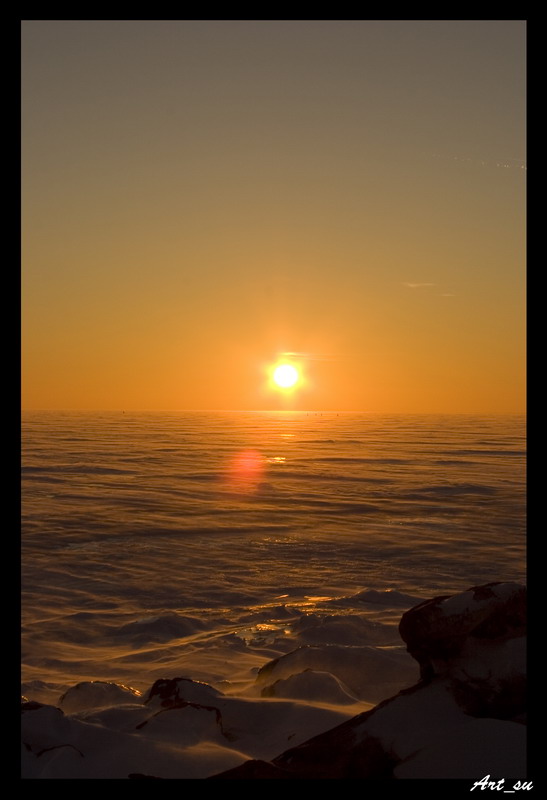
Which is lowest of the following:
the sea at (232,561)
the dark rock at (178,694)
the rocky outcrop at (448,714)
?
the sea at (232,561)

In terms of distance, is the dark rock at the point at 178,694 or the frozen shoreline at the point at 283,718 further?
the dark rock at the point at 178,694

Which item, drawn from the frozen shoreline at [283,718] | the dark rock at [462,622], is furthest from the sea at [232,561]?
the dark rock at [462,622]

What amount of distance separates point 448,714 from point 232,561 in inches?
241

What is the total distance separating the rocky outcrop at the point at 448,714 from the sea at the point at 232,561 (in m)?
0.81

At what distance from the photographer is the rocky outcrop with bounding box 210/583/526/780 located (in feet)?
9.30

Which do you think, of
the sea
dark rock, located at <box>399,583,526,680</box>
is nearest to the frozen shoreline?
dark rock, located at <box>399,583,526,680</box>

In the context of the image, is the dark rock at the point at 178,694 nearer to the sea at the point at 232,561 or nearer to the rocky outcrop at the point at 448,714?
the sea at the point at 232,561

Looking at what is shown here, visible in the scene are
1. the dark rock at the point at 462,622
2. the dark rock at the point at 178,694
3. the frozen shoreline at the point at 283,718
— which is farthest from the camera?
the dark rock at the point at 178,694

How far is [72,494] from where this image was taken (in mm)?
15148

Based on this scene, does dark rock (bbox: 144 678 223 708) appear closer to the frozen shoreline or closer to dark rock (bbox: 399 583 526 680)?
the frozen shoreline

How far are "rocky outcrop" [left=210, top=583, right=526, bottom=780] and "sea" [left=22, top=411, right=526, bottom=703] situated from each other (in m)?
0.81

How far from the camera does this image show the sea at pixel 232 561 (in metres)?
5.50
